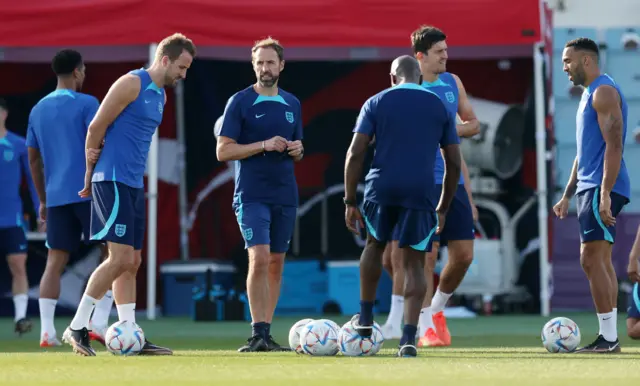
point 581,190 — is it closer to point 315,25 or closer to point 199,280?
point 315,25

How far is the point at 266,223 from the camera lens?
29.2 feet

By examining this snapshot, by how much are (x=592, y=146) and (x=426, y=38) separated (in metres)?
1.37

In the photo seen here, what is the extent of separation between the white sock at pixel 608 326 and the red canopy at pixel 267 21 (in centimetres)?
520

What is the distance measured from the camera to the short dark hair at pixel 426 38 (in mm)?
9227

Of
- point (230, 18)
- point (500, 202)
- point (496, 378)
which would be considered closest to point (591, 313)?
point (500, 202)

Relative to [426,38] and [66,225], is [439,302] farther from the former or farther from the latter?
[66,225]

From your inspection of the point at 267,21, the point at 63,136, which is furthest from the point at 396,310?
the point at 267,21

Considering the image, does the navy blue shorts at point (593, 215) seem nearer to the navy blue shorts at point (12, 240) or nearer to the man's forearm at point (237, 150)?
the man's forearm at point (237, 150)

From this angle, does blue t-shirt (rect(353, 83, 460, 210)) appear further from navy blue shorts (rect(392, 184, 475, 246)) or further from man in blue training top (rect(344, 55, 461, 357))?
navy blue shorts (rect(392, 184, 475, 246))

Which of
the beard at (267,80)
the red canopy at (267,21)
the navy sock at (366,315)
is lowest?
the navy sock at (366,315)

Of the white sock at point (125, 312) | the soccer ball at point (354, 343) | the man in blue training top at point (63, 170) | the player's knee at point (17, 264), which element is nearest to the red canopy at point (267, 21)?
the player's knee at point (17, 264)

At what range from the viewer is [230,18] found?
1357cm

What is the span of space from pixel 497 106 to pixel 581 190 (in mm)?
6163

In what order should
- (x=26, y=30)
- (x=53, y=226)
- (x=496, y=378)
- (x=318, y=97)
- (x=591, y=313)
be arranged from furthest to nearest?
(x=318, y=97), (x=591, y=313), (x=26, y=30), (x=53, y=226), (x=496, y=378)
